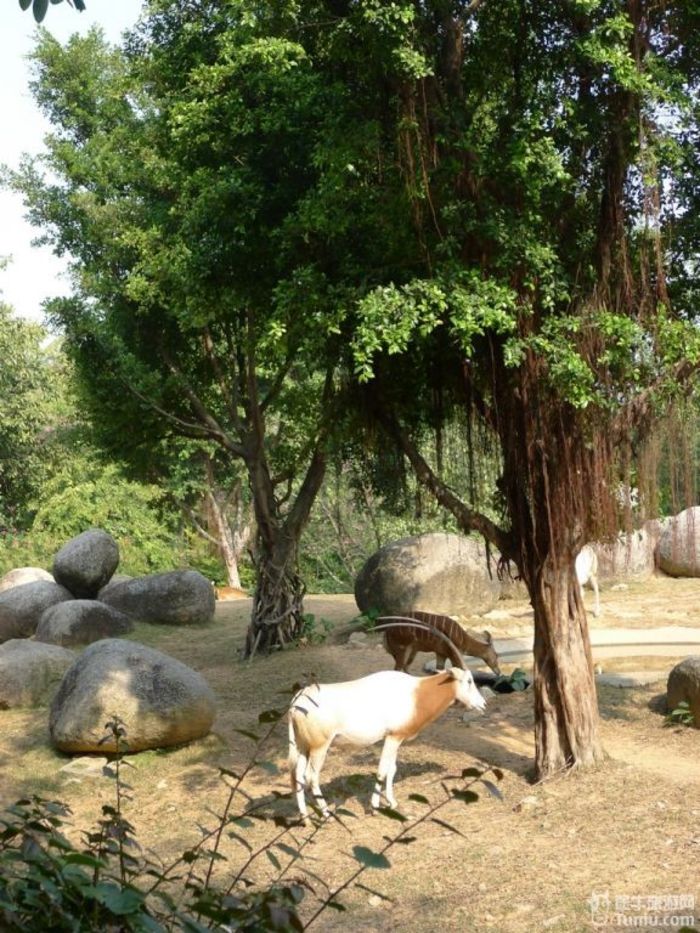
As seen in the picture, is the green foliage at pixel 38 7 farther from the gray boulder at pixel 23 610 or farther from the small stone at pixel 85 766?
the gray boulder at pixel 23 610

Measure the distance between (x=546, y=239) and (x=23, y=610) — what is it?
13437 millimetres

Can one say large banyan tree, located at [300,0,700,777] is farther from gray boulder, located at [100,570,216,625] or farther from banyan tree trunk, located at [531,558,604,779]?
gray boulder, located at [100,570,216,625]

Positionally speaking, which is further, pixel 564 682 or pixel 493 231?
pixel 564 682

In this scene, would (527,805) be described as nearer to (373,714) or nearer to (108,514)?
(373,714)

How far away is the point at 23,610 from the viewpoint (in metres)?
19.2

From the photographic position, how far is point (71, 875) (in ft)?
8.76

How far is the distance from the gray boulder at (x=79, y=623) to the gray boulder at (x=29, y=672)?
357cm

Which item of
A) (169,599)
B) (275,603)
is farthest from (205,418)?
(169,599)

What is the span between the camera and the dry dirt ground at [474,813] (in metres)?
6.63

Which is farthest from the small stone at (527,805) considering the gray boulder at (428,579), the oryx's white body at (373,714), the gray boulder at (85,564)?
the gray boulder at (85,564)

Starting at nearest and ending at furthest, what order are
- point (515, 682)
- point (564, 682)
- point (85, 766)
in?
point (564, 682) → point (85, 766) → point (515, 682)

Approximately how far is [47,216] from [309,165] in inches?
378

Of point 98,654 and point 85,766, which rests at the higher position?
point 98,654

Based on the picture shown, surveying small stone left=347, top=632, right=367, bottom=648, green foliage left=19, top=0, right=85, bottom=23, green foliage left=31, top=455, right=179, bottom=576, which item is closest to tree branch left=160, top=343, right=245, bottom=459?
small stone left=347, top=632, right=367, bottom=648
